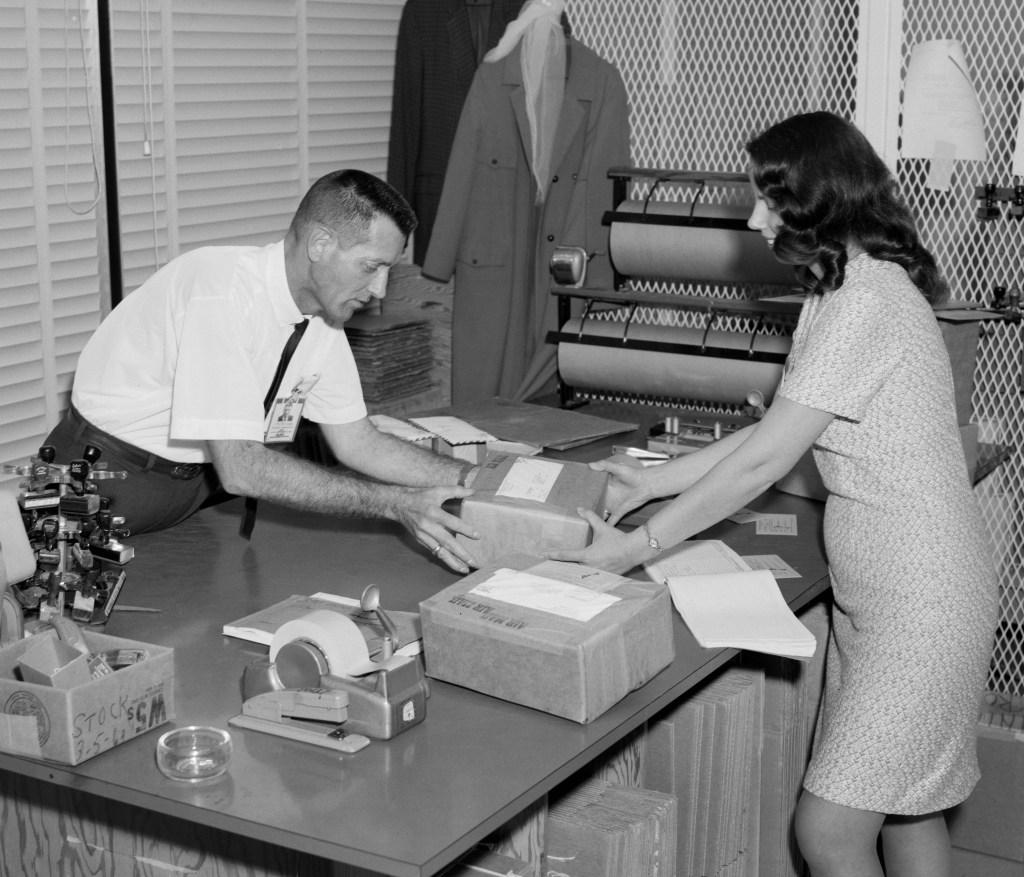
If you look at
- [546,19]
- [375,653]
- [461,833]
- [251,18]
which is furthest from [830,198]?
[251,18]

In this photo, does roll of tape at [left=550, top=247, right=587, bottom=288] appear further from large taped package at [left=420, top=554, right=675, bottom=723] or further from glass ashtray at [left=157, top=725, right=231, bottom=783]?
glass ashtray at [left=157, top=725, right=231, bottom=783]

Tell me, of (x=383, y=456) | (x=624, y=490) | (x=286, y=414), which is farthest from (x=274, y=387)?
(x=624, y=490)

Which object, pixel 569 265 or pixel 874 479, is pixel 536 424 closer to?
pixel 569 265

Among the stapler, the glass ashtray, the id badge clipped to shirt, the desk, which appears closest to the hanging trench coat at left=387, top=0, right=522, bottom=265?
the id badge clipped to shirt

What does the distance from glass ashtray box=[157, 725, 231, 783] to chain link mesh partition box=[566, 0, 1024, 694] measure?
8.63ft

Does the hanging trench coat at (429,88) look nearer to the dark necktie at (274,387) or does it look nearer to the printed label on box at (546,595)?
the dark necktie at (274,387)

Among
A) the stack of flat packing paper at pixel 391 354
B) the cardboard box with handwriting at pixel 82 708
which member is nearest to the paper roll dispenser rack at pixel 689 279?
the stack of flat packing paper at pixel 391 354

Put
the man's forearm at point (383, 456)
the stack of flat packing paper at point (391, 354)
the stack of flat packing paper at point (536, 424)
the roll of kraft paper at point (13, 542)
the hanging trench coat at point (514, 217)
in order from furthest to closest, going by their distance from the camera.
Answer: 1. the stack of flat packing paper at point (391, 354)
2. the hanging trench coat at point (514, 217)
3. the stack of flat packing paper at point (536, 424)
4. the man's forearm at point (383, 456)
5. the roll of kraft paper at point (13, 542)

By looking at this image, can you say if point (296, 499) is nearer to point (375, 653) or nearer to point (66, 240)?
point (375, 653)

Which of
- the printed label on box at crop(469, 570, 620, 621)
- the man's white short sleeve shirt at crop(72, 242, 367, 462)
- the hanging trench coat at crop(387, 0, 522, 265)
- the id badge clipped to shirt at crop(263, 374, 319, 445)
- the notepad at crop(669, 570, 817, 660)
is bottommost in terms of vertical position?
the notepad at crop(669, 570, 817, 660)

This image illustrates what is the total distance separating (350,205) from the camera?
8.72 ft

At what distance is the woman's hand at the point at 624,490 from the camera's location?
285 centimetres

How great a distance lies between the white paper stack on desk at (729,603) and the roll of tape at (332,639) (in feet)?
2.06

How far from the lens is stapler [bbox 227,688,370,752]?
1.86m
